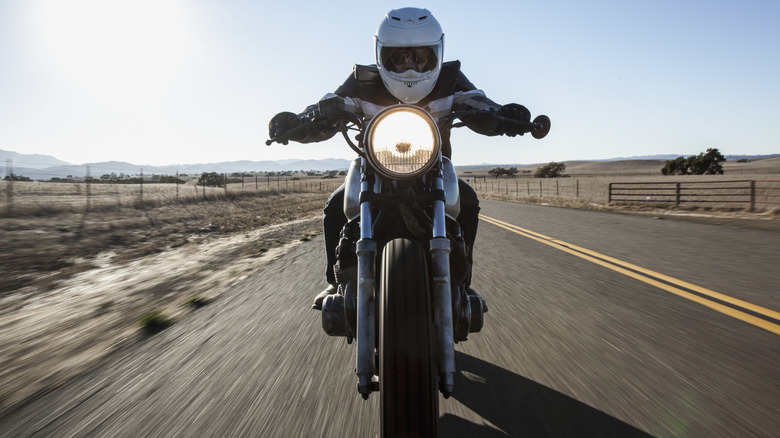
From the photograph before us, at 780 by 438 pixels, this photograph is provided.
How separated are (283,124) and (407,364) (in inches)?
64.7

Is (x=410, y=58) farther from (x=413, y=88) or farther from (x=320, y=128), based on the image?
(x=320, y=128)

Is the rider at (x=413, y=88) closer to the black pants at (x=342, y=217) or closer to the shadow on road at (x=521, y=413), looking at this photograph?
the black pants at (x=342, y=217)

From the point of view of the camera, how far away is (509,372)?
2.56 m

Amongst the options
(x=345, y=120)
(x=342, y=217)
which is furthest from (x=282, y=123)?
(x=342, y=217)

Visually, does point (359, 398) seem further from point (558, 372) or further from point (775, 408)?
point (775, 408)

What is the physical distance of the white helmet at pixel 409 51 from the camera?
2477 mm

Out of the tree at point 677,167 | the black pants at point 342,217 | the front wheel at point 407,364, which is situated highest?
the tree at point 677,167

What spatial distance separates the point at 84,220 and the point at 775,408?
14.2 meters

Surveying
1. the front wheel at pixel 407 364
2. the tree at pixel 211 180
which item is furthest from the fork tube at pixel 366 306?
the tree at pixel 211 180

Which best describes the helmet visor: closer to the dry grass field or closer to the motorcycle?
the motorcycle

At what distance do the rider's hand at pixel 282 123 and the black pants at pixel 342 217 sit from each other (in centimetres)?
49

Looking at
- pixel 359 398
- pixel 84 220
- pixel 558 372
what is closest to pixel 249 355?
A: pixel 359 398

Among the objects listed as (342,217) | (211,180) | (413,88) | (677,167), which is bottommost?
(342,217)

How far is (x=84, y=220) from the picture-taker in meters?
11.9
